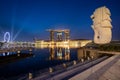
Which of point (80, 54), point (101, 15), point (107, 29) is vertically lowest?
point (80, 54)

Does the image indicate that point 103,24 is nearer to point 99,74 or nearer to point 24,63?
point 24,63

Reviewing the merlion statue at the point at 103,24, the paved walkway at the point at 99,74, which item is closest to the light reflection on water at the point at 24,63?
the merlion statue at the point at 103,24

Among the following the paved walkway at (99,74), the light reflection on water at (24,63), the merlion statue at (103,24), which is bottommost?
the light reflection on water at (24,63)

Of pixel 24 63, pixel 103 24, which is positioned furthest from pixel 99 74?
pixel 24 63

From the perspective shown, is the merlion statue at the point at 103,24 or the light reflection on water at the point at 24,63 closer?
the light reflection on water at the point at 24,63

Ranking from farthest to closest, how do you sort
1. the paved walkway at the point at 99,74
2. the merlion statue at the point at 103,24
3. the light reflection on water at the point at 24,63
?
1. the merlion statue at the point at 103,24
2. the light reflection on water at the point at 24,63
3. the paved walkway at the point at 99,74

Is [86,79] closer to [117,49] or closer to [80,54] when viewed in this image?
[117,49]

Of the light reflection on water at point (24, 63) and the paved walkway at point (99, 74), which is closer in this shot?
the paved walkway at point (99, 74)

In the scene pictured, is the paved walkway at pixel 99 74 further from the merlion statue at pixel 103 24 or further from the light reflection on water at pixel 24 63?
the merlion statue at pixel 103 24

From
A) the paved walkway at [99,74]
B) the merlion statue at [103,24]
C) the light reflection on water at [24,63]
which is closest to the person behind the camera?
the paved walkway at [99,74]

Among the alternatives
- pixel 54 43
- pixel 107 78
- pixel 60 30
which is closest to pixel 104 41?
pixel 107 78

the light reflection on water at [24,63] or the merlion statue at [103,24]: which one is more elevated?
the merlion statue at [103,24]

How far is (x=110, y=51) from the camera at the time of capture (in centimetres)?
2769

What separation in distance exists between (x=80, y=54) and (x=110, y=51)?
38.6 ft
